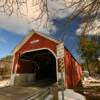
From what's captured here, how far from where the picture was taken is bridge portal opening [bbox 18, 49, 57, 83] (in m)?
23.0

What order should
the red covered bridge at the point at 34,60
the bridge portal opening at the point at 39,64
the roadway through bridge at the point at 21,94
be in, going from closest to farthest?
the roadway through bridge at the point at 21,94
the red covered bridge at the point at 34,60
the bridge portal opening at the point at 39,64

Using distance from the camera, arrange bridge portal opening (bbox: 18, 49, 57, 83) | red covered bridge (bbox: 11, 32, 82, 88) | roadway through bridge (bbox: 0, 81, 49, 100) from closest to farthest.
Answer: roadway through bridge (bbox: 0, 81, 49, 100)
red covered bridge (bbox: 11, 32, 82, 88)
bridge portal opening (bbox: 18, 49, 57, 83)

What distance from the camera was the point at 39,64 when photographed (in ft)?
90.3

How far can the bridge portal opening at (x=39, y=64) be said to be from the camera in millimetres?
22981

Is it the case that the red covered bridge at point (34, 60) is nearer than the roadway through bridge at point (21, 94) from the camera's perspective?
No

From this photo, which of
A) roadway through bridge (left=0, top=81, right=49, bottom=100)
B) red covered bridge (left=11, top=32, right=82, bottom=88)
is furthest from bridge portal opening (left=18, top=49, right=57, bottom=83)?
roadway through bridge (left=0, top=81, right=49, bottom=100)

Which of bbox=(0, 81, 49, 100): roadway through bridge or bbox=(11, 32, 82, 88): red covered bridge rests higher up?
bbox=(11, 32, 82, 88): red covered bridge

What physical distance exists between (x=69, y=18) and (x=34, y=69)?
63.8 feet

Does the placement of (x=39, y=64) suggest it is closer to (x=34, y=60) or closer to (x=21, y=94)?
(x=34, y=60)

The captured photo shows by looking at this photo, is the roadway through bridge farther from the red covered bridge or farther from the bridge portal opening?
the bridge portal opening

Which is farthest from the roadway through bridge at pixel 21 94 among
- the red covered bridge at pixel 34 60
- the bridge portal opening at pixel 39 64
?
the bridge portal opening at pixel 39 64

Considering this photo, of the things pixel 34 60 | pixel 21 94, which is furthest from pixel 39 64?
pixel 21 94

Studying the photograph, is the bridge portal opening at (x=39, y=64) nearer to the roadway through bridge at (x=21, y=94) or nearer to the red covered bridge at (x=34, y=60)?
the red covered bridge at (x=34, y=60)

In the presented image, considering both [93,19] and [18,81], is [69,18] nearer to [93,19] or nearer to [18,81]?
[93,19]
